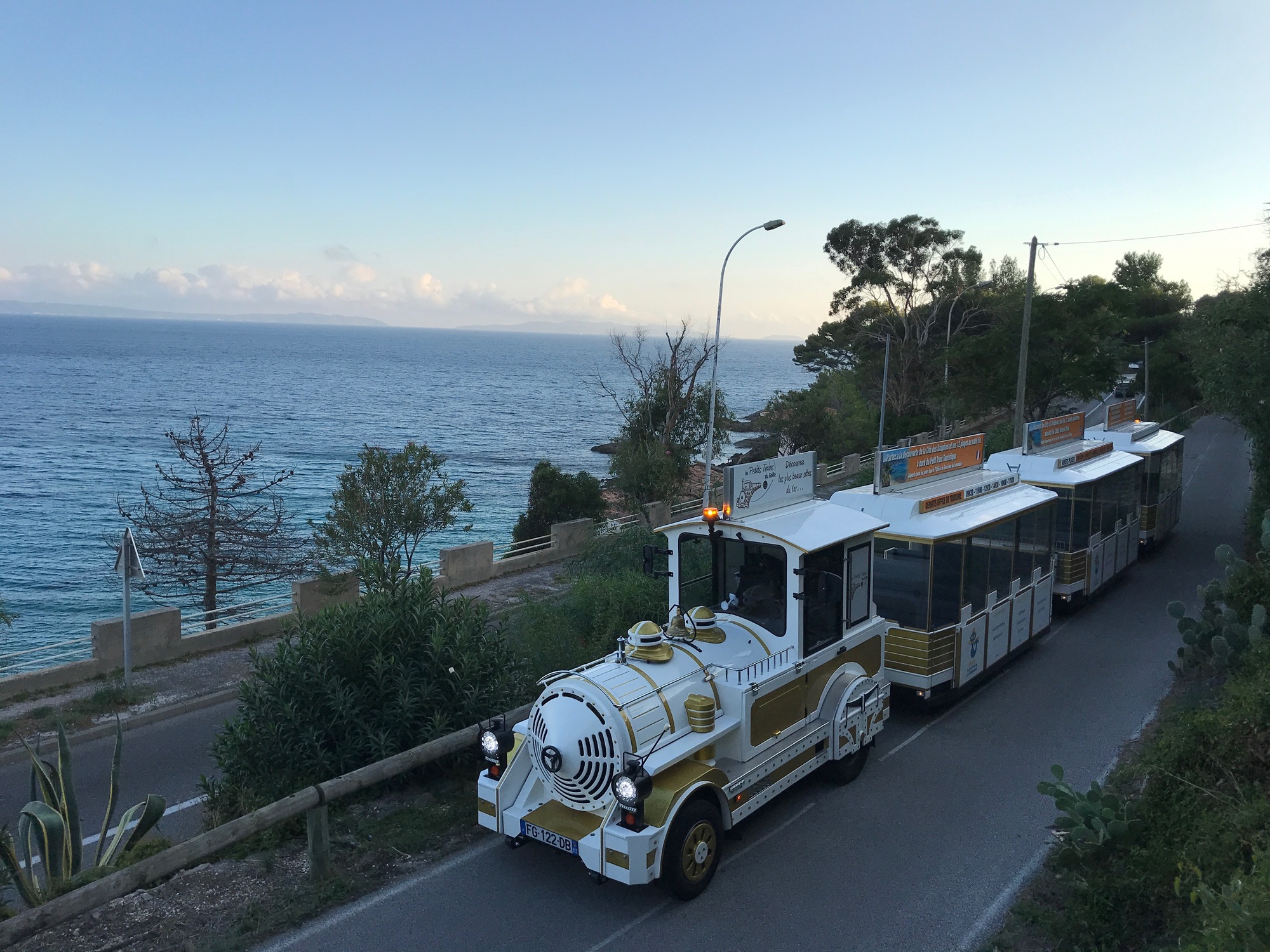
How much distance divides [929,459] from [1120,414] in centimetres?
1168

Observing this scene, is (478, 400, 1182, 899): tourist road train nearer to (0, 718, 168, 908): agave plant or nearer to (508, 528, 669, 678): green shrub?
(508, 528, 669, 678): green shrub

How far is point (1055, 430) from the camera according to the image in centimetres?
1772

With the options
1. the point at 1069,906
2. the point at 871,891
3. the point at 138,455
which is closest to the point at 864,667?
the point at 871,891

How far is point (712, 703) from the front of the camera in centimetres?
717

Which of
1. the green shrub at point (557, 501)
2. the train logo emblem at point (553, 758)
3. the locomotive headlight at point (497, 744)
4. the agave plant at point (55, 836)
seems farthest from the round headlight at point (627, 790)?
the green shrub at point (557, 501)

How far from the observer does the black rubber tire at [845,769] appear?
29.8 ft

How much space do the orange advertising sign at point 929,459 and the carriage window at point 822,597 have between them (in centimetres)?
361

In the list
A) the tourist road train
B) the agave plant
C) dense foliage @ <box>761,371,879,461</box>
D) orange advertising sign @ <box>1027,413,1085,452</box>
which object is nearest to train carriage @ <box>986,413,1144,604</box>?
orange advertising sign @ <box>1027,413,1085,452</box>

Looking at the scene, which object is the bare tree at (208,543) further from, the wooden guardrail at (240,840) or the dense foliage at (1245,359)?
the dense foliage at (1245,359)

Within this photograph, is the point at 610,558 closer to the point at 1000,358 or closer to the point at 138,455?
the point at 1000,358

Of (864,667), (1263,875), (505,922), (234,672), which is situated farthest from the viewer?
(234,672)

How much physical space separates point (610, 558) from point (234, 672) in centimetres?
684

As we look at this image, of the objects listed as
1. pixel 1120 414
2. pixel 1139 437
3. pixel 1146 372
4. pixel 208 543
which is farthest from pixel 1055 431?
pixel 1146 372

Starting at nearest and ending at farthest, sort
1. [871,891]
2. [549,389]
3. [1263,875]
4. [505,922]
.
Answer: [1263,875] → [505,922] → [871,891] → [549,389]
